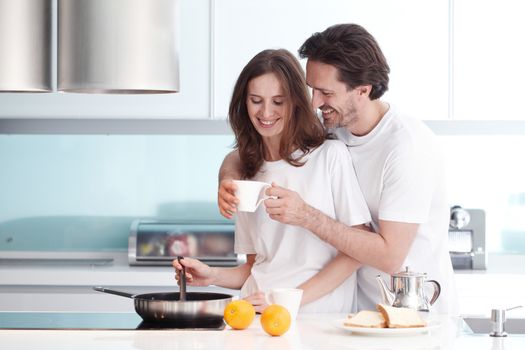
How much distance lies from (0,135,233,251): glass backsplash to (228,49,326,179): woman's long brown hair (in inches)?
76.0

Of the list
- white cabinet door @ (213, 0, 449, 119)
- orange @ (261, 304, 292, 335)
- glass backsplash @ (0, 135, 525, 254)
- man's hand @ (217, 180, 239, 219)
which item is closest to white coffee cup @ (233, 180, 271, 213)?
man's hand @ (217, 180, 239, 219)

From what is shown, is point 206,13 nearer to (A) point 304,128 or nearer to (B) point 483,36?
(B) point 483,36

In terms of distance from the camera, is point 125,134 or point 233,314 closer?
point 233,314

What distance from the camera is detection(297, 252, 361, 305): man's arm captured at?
8.89 ft

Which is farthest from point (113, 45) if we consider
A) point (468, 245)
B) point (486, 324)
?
point (468, 245)

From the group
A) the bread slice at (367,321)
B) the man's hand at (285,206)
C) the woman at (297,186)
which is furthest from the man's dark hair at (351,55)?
the bread slice at (367,321)

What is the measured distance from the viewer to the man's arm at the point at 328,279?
271 cm

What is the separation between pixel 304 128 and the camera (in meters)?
2.80

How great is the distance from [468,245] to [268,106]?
1865mm

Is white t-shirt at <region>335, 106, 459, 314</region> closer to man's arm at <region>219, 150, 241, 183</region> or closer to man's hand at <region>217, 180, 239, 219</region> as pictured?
man's arm at <region>219, 150, 241, 183</region>

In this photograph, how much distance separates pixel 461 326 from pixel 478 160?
2471mm

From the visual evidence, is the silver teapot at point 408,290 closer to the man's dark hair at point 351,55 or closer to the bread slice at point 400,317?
the bread slice at point 400,317

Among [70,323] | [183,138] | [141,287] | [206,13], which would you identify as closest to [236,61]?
[206,13]

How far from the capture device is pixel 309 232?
9.07 feet
